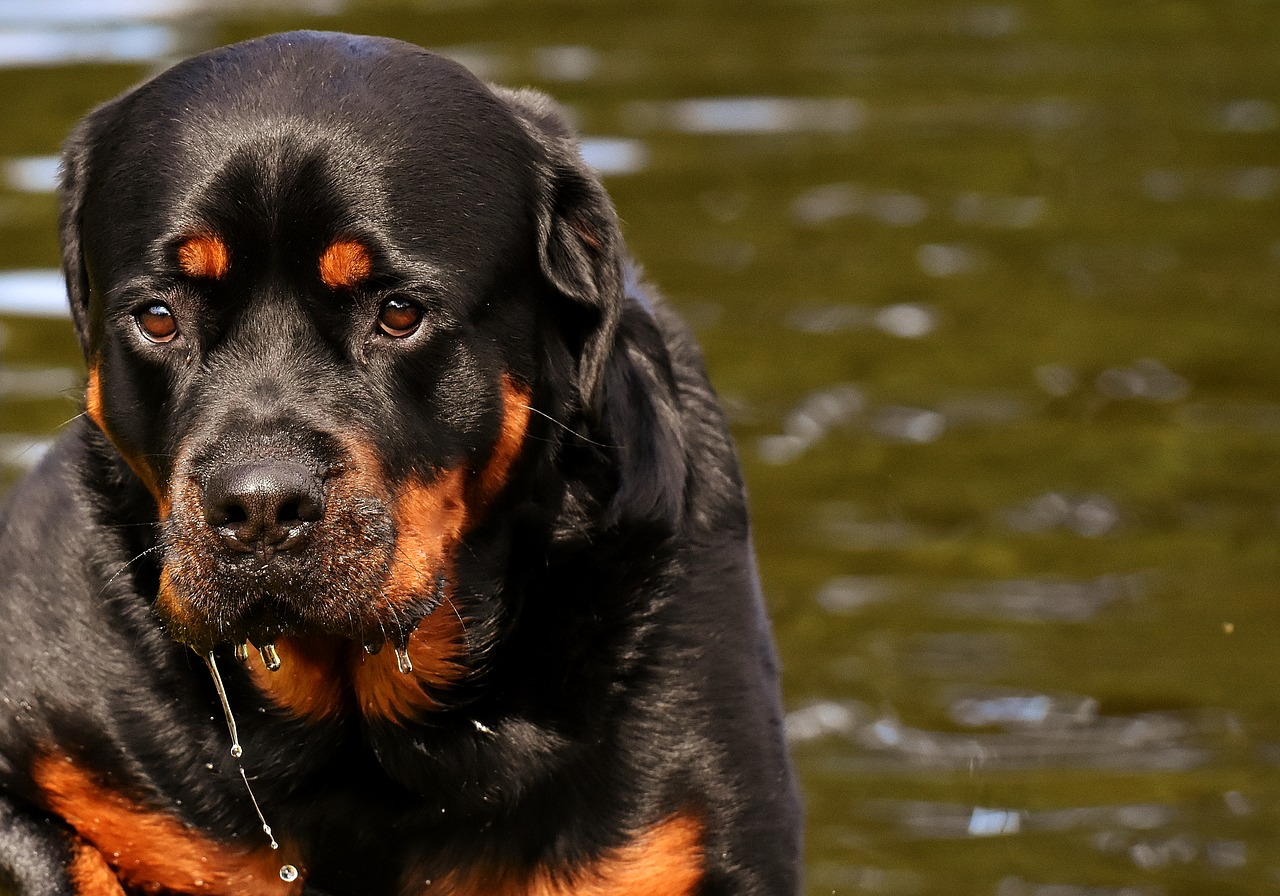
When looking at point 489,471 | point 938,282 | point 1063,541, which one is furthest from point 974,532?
point 489,471

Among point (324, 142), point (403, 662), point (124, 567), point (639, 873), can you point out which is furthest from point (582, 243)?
point (639, 873)

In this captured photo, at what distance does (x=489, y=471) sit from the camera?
4.46 m

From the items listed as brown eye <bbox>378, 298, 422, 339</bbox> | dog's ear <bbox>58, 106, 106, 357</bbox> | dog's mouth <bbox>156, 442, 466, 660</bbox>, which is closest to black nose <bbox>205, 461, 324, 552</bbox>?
dog's mouth <bbox>156, 442, 466, 660</bbox>

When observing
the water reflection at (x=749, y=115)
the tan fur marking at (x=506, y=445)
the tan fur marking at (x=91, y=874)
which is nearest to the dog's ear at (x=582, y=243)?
the tan fur marking at (x=506, y=445)

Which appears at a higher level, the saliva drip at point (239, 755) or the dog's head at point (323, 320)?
the dog's head at point (323, 320)

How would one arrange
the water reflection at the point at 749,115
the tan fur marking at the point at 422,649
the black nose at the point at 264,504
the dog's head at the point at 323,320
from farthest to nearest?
1. the water reflection at the point at 749,115
2. the tan fur marking at the point at 422,649
3. the dog's head at the point at 323,320
4. the black nose at the point at 264,504

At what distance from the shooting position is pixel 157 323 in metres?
4.34

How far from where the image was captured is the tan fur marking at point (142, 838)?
183 inches

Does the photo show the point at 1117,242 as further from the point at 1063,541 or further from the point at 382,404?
the point at 382,404

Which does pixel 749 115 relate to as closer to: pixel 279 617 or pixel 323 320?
pixel 323 320

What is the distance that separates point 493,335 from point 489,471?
250mm

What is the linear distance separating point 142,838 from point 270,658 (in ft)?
1.57

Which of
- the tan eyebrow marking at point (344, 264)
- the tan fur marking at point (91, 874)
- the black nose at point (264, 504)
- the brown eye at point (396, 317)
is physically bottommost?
the tan fur marking at point (91, 874)

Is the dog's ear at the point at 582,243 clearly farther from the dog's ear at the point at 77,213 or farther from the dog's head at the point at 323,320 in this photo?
the dog's ear at the point at 77,213
